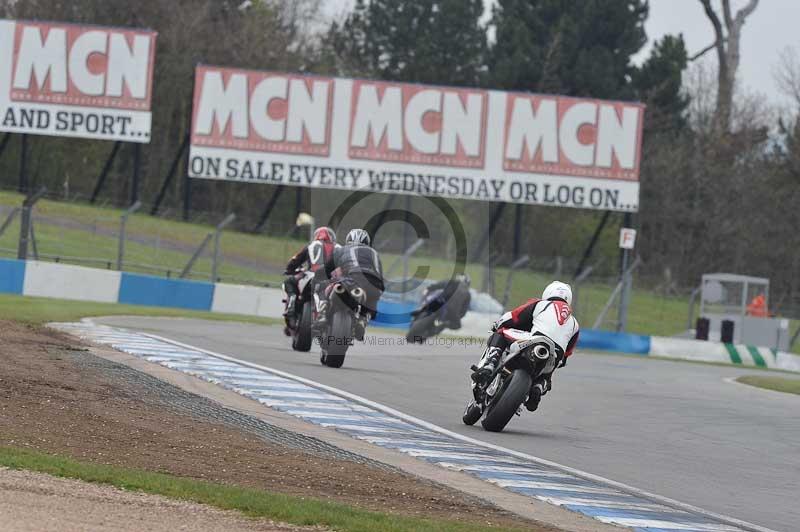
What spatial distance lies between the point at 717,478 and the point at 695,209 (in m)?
53.3

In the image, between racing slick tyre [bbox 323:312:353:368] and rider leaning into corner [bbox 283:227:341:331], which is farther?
rider leaning into corner [bbox 283:227:341:331]

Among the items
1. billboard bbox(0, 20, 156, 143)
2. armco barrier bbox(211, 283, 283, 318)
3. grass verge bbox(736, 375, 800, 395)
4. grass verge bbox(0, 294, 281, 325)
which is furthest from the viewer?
billboard bbox(0, 20, 156, 143)

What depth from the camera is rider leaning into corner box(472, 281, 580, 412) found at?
1291 cm

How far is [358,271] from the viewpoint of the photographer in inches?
663

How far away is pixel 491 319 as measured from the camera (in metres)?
32.6

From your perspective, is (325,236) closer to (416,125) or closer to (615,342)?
(615,342)

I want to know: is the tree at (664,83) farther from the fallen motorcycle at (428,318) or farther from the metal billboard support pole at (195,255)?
the fallen motorcycle at (428,318)

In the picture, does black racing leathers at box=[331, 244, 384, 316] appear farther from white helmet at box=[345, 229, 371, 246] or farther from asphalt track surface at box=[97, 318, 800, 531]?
asphalt track surface at box=[97, 318, 800, 531]

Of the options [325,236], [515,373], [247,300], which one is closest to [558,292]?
[515,373]

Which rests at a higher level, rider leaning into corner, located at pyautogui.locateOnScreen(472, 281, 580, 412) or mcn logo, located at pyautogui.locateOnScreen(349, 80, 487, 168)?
mcn logo, located at pyautogui.locateOnScreen(349, 80, 487, 168)

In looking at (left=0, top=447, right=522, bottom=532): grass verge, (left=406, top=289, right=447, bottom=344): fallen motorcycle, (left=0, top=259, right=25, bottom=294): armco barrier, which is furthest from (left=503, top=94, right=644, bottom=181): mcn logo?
(left=0, top=447, right=522, bottom=532): grass verge

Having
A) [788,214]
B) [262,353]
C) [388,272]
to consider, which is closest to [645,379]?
[262,353]

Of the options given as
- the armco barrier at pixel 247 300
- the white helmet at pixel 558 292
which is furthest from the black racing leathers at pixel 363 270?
the armco barrier at pixel 247 300

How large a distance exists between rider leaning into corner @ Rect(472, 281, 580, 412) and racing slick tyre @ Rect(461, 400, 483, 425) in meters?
0.46
